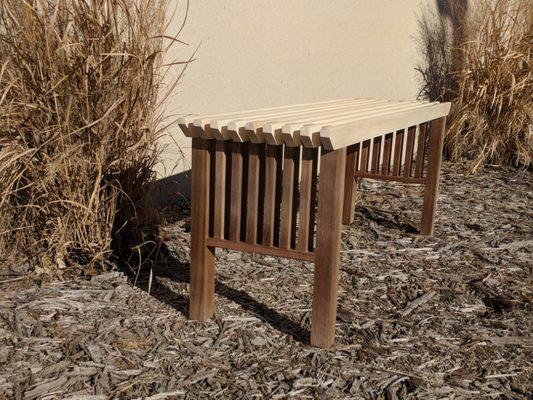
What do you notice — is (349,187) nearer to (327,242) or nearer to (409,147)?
Result: (409,147)

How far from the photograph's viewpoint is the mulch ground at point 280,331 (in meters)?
2.15

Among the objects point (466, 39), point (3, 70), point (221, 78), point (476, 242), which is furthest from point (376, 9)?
point (3, 70)

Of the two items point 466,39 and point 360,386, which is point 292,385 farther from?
point 466,39

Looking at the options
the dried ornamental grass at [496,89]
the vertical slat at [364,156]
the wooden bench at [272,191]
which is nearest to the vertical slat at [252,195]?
the wooden bench at [272,191]

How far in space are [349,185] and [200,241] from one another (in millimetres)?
1609

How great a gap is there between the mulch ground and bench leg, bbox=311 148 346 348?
98 millimetres

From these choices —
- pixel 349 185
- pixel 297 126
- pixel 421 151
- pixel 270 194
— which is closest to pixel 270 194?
pixel 270 194

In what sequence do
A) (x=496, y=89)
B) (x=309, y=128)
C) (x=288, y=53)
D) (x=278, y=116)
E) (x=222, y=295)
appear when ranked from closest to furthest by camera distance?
(x=309, y=128) → (x=278, y=116) → (x=222, y=295) → (x=288, y=53) → (x=496, y=89)

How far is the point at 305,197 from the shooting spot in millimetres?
2381

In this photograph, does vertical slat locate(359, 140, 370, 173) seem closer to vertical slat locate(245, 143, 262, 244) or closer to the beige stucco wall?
the beige stucco wall

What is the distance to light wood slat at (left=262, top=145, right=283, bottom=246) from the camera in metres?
2.39

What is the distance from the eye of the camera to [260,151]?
2412 mm

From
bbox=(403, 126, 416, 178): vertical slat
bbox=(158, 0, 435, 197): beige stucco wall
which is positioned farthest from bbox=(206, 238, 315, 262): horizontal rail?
bbox=(403, 126, 416, 178): vertical slat

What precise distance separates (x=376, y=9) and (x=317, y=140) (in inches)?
146
